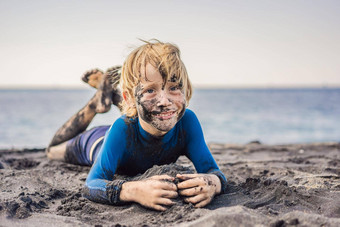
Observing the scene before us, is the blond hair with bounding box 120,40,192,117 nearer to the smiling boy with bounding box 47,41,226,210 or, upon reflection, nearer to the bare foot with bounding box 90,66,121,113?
the smiling boy with bounding box 47,41,226,210

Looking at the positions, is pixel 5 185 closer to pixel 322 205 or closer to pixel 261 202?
pixel 261 202

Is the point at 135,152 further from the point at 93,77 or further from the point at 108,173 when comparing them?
the point at 93,77

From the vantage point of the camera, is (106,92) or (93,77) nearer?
(106,92)

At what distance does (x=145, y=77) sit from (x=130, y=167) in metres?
0.90

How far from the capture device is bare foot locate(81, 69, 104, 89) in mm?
4473

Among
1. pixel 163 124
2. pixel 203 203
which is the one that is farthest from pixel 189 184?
pixel 163 124

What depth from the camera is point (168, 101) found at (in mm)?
2287

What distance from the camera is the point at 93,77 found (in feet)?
14.8

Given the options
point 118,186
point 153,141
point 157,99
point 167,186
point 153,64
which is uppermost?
point 153,64

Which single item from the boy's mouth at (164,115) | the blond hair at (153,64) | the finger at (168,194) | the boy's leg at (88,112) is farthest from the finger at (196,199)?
the boy's leg at (88,112)

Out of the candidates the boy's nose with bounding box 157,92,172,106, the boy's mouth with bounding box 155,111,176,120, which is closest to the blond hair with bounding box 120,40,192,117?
the boy's nose with bounding box 157,92,172,106

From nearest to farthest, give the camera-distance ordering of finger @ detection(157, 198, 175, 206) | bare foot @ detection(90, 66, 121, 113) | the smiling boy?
finger @ detection(157, 198, 175, 206) < the smiling boy < bare foot @ detection(90, 66, 121, 113)

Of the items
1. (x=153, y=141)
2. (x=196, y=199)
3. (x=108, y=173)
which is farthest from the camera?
(x=153, y=141)

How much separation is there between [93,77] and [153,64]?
2.41 metres
